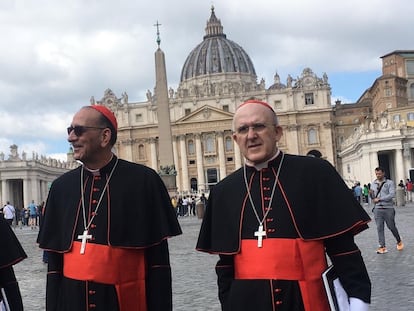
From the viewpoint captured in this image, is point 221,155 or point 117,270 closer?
point 117,270

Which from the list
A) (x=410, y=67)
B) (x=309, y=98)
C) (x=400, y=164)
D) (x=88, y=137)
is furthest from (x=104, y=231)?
(x=309, y=98)

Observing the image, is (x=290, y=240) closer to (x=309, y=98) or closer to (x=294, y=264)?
(x=294, y=264)

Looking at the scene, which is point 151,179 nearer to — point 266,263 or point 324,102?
point 266,263

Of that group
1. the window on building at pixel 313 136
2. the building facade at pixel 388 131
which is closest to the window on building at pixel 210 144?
the window on building at pixel 313 136

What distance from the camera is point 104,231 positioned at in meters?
3.62

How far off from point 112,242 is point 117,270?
0.16 m

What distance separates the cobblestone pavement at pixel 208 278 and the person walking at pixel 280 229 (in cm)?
358

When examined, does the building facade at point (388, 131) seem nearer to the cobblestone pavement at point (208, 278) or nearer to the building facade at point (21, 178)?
the cobblestone pavement at point (208, 278)

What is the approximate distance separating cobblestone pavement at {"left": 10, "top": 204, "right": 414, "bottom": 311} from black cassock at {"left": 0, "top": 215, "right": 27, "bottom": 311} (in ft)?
11.6

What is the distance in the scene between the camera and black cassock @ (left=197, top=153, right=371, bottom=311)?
315cm

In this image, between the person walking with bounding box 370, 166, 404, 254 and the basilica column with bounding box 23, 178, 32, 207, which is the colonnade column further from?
the person walking with bounding box 370, 166, 404, 254

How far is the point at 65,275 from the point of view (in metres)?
3.63

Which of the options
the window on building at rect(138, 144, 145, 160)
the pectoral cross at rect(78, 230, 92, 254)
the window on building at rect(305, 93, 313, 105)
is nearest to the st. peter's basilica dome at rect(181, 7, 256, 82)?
the window on building at rect(305, 93, 313, 105)

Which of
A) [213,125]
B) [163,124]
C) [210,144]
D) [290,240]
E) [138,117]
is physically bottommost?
[290,240]
